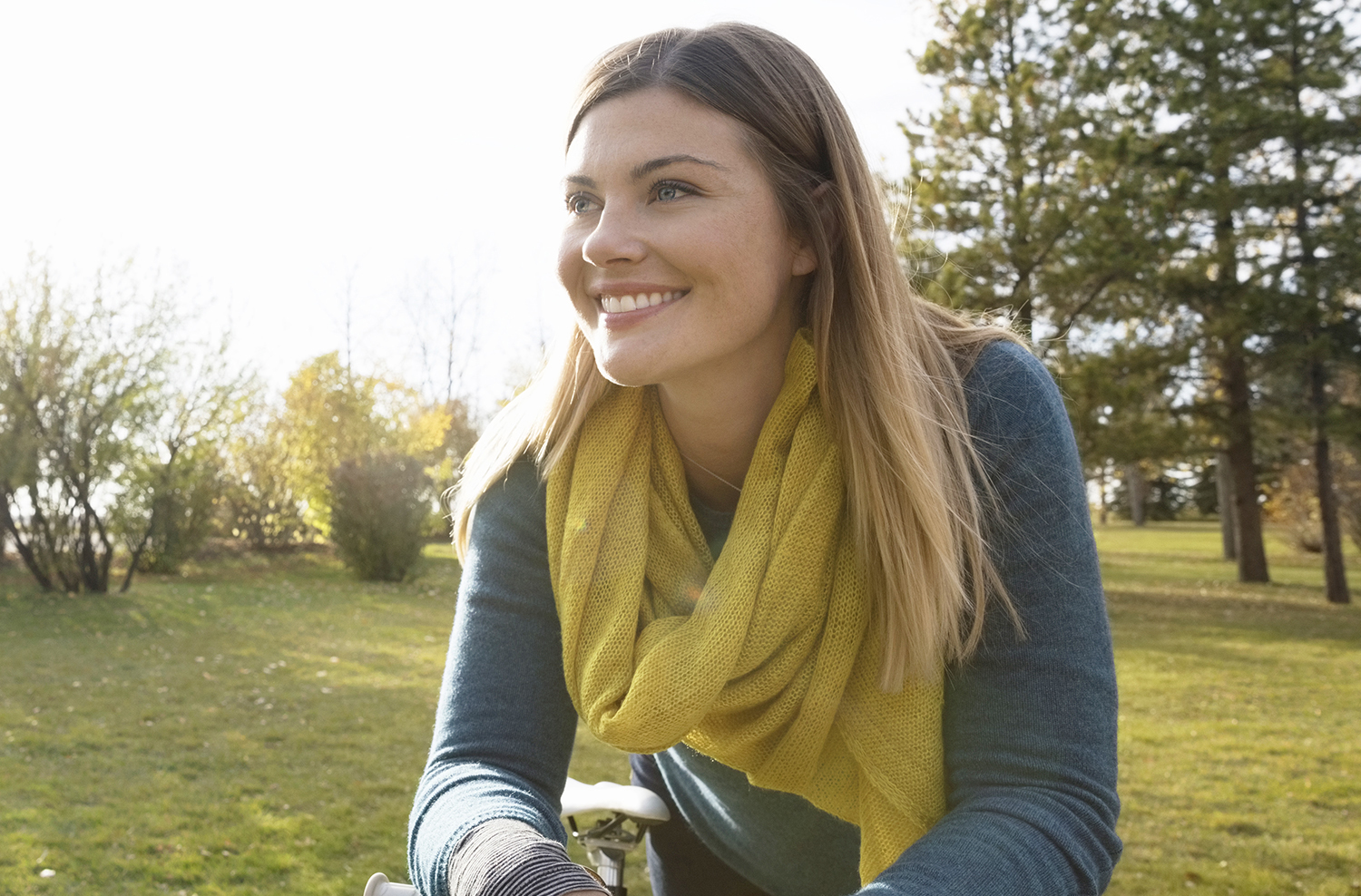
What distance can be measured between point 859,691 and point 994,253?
42.7 feet

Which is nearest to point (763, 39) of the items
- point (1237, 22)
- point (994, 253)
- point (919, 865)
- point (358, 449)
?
point (919, 865)

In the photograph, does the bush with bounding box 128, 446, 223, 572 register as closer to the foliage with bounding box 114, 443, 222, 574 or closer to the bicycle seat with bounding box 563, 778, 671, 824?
the foliage with bounding box 114, 443, 222, 574

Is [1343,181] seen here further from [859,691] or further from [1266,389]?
[859,691]

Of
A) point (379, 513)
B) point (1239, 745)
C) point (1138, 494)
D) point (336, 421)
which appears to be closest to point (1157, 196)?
point (1239, 745)

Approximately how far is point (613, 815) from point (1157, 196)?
13652mm

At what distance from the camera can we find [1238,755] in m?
6.40

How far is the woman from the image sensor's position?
1.40 meters

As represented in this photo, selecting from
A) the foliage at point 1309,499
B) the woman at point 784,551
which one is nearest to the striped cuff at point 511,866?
the woman at point 784,551

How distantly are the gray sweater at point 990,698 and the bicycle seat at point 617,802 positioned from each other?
11.6 inches

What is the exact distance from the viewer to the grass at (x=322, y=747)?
4336 mm

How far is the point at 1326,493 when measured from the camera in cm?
1388

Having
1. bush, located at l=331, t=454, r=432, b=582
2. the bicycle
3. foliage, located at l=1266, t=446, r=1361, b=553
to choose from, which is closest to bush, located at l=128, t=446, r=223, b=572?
bush, located at l=331, t=454, r=432, b=582

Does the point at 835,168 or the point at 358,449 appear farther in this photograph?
the point at 358,449

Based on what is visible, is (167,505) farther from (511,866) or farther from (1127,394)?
(511,866)
